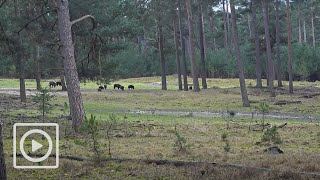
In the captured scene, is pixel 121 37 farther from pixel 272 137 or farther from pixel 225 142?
pixel 272 137

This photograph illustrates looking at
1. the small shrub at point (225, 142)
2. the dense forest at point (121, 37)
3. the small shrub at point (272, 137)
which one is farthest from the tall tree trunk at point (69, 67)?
the small shrub at point (272, 137)

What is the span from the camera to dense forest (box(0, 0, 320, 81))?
76.0 ft

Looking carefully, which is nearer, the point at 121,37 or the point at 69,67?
the point at 69,67

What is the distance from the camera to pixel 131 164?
9.39m

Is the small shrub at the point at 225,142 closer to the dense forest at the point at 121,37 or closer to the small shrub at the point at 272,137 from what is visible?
the small shrub at the point at 272,137

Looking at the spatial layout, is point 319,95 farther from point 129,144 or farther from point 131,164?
point 131,164

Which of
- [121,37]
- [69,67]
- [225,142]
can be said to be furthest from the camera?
[121,37]

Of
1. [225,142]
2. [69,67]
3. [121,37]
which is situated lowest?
[225,142]

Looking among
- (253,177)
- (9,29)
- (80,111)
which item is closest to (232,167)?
(253,177)

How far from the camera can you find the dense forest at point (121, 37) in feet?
76.0

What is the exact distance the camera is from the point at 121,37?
3662 centimetres

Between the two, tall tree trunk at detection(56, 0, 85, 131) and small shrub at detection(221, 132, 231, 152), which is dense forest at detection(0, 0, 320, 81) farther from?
small shrub at detection(221, 132, 231, 152)

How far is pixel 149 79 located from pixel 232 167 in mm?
69979

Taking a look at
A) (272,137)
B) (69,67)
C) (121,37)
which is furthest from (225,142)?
(121,37)
